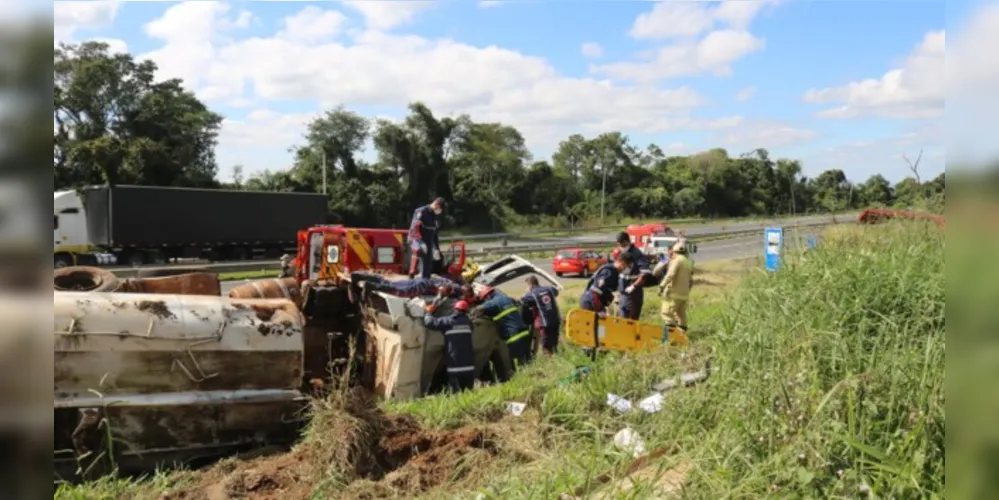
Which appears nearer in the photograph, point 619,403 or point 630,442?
point 630,442

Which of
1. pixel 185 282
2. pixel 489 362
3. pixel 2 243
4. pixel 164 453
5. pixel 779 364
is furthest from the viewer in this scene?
pixel 489 362

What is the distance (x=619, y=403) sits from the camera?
14.7 feet

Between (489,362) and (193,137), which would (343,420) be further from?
(193,137)

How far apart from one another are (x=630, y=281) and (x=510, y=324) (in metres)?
1.90

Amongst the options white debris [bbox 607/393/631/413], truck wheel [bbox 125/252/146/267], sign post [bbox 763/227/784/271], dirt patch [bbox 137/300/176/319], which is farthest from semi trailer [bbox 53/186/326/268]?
white debris [bbox 607/393/631/413]

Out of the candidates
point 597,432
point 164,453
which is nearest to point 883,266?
point 597,432

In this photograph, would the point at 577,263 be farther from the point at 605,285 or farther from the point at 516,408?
the point at 516,408

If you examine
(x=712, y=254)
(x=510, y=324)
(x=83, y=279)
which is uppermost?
(x=83, y=279)

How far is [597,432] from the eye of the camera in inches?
145

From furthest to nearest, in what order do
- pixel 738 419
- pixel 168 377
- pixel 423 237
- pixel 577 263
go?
pixel 577 263 → pixel 423 237 → pixel 168 377 → pixel 738 419

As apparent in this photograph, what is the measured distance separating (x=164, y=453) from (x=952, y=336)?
18.3 ft

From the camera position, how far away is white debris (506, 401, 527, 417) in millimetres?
4945

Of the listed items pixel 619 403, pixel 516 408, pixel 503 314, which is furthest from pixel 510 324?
pixel 619 403

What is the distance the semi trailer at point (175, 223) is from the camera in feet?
79.7
